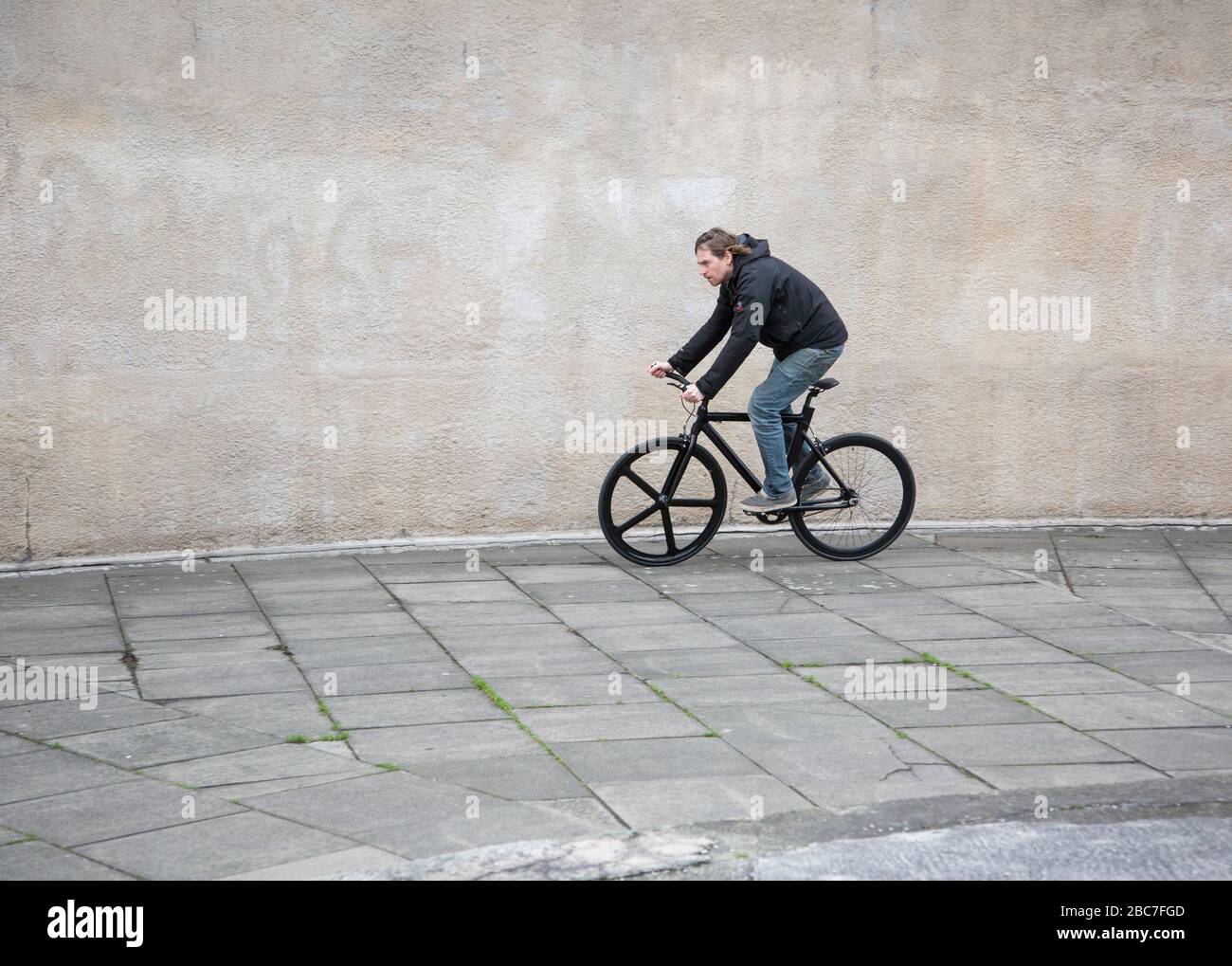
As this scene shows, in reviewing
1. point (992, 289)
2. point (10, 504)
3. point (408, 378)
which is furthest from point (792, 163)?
point (10, 504)

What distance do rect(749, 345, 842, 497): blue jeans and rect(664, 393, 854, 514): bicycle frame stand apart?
0.44ft

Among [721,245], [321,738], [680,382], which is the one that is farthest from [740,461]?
[321,738]

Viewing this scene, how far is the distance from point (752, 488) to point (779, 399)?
60cm

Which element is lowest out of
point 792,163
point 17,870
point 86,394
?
point 17,870

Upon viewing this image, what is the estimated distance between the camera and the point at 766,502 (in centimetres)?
816

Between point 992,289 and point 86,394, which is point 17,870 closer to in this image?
point 86,394

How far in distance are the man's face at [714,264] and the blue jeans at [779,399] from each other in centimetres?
59

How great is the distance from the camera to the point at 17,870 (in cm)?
385

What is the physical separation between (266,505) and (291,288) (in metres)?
1.33

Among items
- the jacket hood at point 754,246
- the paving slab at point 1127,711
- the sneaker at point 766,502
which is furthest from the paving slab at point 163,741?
the jacket hood at point 754,246
